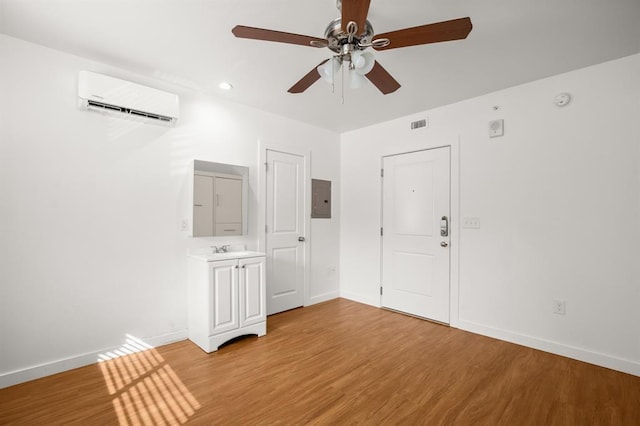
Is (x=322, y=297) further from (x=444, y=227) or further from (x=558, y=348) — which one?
(x=558, y=348)

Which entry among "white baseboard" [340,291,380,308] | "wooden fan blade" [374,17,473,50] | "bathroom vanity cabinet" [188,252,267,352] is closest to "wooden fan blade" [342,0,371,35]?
"wooden fan blade" [374,17,473,50]

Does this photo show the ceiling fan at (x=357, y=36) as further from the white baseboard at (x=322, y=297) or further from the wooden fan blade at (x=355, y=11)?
the white baseboard at (x=322, y=297)

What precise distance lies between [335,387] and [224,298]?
130 centimetres

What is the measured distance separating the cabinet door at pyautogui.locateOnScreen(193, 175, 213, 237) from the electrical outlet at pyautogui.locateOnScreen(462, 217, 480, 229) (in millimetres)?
2813

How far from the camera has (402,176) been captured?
388cm

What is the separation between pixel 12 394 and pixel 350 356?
2527mm

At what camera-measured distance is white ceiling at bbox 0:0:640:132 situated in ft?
6.04

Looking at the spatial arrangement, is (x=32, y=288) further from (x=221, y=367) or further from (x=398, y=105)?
(x=398, y=105)

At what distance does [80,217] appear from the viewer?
8.00 ft

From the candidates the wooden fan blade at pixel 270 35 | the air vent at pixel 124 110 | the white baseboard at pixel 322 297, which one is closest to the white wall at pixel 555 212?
the white baseboard at pixel 322 297

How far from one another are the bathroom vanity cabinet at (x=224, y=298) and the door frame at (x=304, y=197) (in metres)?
0.61

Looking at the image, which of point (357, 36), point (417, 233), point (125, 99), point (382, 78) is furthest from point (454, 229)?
point (125, 99)

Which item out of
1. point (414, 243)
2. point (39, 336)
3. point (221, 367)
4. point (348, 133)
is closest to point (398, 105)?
point (348, 133)

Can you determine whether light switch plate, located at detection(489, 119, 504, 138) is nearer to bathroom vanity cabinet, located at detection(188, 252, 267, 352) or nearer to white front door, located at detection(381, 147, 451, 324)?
white front door, located at detection(381, 147, 451, 324)
